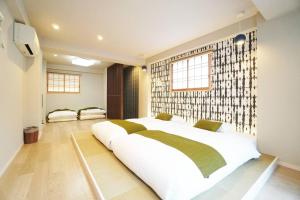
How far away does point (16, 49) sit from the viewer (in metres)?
2.65

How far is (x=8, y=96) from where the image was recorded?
223 cm

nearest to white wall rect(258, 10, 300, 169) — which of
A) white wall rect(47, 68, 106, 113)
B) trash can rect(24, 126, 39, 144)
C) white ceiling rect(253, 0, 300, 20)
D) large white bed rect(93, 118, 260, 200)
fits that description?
white ceiling rect(253, 0, 300, 20)

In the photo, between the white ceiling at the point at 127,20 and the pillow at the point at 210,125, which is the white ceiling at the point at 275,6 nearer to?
the white ceiling at the point at 127,20

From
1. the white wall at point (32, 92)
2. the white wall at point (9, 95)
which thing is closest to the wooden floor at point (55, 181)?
the white wall at point (9, 95)

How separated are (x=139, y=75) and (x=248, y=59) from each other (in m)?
3.89

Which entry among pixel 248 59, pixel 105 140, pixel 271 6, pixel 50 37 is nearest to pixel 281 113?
pixel 248 59

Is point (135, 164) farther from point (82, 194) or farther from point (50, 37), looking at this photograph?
point (50, 37)

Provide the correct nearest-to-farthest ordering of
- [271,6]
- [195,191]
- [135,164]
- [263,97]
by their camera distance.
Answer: [195,191] < [135,164] < [271,6] < [263,97]

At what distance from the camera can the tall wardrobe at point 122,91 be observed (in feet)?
19.7

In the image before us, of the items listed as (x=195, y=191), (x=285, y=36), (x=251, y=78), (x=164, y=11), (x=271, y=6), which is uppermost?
(x=164, y=11)

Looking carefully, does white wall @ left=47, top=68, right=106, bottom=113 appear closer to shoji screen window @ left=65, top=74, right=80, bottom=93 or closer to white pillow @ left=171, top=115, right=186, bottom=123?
shoji screen window @ left=65, top=74, right=80, bottom=93

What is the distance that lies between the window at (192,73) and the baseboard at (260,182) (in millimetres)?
1859

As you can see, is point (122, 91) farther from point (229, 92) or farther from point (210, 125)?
point (229, 92)

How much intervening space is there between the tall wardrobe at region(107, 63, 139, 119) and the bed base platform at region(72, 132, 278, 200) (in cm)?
376
